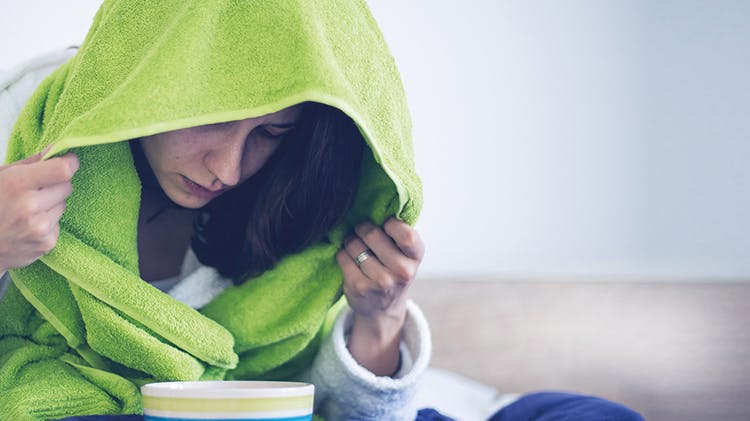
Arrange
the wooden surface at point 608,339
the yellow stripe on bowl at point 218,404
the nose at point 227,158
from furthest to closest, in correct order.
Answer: the wooden surface at point 608,339 < the nose at point 227,158 < the yellow stripe on bowl at point 218,404

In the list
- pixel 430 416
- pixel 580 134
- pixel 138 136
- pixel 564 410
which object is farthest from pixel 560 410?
pixel 580 134

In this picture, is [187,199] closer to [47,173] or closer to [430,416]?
[47,173]

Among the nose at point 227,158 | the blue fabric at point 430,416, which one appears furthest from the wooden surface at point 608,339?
the nose at point 227,158

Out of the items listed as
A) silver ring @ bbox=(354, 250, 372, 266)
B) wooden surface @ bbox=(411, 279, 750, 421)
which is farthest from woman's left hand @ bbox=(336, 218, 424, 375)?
wooden surface @ bbox=(411, 279, 750, 421)

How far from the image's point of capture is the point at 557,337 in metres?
1.56

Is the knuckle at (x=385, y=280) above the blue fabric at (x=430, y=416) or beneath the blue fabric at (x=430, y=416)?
above

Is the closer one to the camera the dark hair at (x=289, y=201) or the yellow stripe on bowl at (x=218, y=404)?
the yellow stripe on bowl at (x=218, y=404)

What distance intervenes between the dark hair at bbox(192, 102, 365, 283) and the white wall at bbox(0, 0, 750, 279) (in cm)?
68

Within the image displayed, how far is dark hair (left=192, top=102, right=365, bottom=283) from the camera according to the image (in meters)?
0.84

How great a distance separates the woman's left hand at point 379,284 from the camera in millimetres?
832

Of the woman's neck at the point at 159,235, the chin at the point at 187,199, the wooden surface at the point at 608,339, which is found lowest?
the wooden surface at the point at 608,339

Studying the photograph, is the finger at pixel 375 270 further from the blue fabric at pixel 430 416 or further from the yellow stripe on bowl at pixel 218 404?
the yellow stripe on bowl at pixel 218 404

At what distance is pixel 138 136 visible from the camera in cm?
66

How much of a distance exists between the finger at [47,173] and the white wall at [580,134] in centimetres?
101
